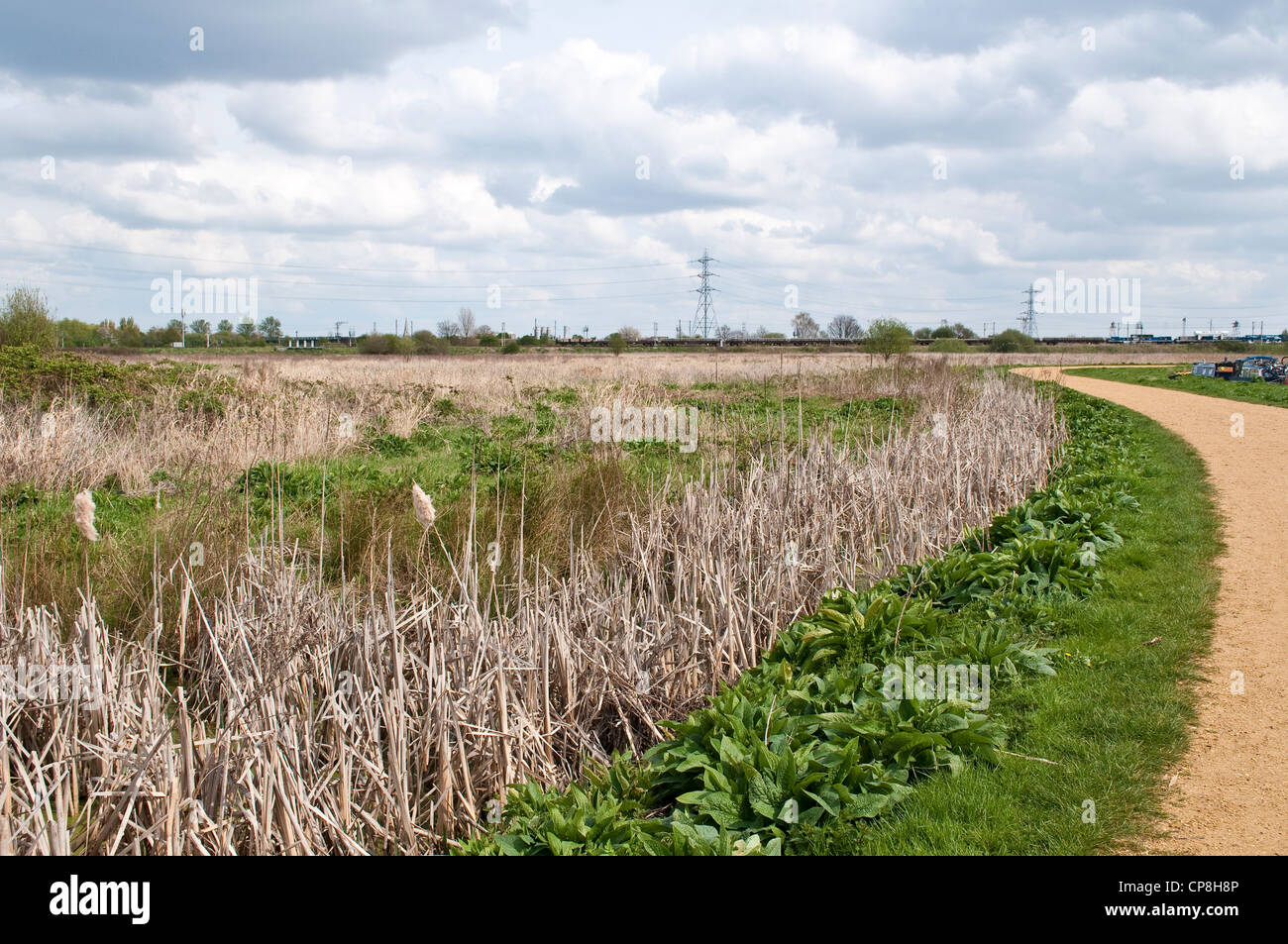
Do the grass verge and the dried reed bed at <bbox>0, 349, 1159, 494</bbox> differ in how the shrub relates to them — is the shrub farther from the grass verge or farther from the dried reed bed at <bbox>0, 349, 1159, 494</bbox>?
the grass verge

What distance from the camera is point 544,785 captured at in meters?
4.12

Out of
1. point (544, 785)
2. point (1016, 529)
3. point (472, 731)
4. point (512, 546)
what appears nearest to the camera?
point (472, 731)

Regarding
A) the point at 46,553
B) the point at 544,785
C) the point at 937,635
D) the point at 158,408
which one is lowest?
the point at 544,785

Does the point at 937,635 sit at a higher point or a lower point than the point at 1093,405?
lower

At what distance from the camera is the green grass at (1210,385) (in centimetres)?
2127

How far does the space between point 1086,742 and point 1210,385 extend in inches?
1013

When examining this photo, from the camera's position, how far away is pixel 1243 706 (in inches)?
A: 177

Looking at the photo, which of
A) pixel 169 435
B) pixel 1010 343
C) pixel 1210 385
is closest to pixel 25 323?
pixel 169 435

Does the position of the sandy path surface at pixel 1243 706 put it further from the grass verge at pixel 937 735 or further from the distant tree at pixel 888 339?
the distant tree at pixel 888 339

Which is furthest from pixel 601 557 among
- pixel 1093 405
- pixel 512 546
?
pixel 1093 405

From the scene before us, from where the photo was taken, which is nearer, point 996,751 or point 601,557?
point 996,751
